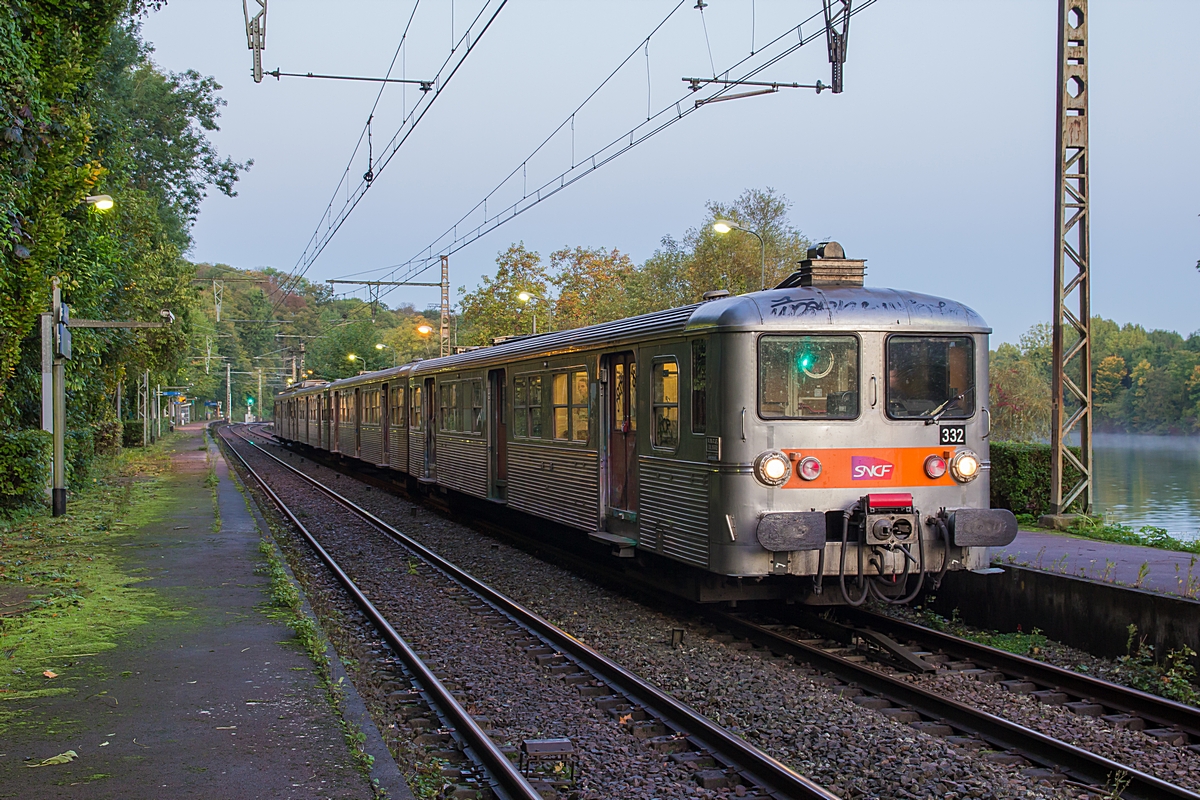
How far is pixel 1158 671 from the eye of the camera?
7508 millimetres

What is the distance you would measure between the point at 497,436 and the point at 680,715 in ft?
30.7

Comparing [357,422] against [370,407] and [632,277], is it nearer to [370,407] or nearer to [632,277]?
[370,407]

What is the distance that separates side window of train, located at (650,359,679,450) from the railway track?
5.50 ft

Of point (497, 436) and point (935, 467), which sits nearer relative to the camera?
point (935, 467)

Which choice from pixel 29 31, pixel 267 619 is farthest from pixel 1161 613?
pixel 29 31

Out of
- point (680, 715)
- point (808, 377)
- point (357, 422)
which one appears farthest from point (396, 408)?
point (680, 715)

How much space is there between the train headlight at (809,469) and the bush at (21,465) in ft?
45.1

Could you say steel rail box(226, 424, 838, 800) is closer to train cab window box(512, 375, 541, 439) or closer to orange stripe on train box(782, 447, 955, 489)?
orange stripe on train box(782, 447, 955, 489)

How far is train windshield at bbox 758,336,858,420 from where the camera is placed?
335 inches

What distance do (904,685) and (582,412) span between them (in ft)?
17.9

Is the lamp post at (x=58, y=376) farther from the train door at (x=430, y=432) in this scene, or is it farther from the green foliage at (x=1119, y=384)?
the green foliage at (x=1119, y=384)

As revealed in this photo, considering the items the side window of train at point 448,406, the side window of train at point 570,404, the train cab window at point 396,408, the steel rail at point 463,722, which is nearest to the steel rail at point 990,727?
the steel rail at point 463,722

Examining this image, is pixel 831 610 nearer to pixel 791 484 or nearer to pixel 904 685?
pixel 791 484

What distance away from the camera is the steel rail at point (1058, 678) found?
6512 mm
